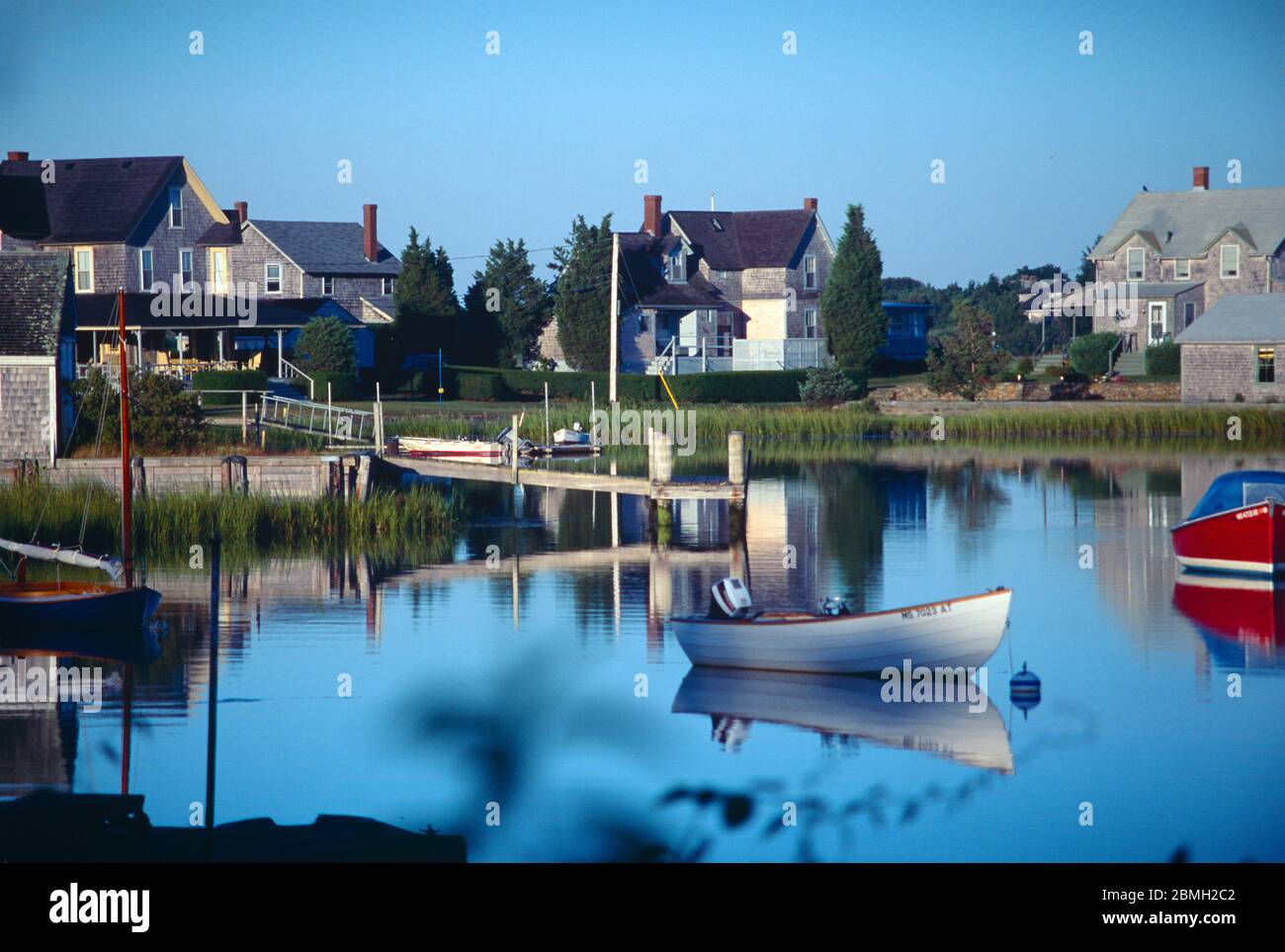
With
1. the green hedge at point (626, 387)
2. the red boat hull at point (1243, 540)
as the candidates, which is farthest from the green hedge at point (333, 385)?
the red boat hull at point (1243, 540)

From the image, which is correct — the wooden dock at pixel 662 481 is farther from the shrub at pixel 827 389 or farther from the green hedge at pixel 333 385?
the shrub at pixel 827 389

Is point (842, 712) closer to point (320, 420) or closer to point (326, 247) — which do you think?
point (320, 420)

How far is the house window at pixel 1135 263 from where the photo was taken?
87.5 m

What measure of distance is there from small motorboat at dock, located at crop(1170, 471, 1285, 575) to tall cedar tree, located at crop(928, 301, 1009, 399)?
4046 centimetres

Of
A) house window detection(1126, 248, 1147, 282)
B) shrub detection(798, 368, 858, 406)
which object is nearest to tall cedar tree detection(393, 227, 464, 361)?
shrub detection(798, 368, 858, 406)

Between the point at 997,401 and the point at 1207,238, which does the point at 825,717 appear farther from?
the point at 1207,238

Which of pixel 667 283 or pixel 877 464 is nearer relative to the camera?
pixel 877 464

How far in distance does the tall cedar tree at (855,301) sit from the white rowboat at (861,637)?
60.1m

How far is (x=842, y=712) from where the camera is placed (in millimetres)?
20828

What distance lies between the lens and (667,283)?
288 ft
